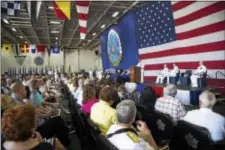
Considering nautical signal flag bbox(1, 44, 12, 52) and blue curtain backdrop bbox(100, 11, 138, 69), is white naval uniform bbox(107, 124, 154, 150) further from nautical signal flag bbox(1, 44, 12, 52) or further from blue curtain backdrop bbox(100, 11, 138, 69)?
nautical signal flag bbox(1, 44, 12, 52)

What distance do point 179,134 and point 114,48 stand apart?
40.3 feet

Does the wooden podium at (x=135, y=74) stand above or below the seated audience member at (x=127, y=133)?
above

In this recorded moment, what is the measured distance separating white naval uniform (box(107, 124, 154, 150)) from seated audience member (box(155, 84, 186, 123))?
1.72 m

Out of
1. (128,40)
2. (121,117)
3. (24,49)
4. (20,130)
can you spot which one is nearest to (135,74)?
(128,40)

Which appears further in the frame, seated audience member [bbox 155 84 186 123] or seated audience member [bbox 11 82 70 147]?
seated audience member [bbox 155 84 186 123]

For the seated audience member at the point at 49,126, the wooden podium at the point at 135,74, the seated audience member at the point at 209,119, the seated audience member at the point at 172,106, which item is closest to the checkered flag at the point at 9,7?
the seated audience member at the point at 49,126

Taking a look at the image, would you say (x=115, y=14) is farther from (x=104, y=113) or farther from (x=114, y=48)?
(x=104, y=113)

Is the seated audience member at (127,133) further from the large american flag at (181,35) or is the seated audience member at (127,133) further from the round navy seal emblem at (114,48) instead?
the round navy seal emblem at (114,48)

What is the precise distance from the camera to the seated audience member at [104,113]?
10.3ft

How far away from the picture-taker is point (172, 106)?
Answer: 3.76 m

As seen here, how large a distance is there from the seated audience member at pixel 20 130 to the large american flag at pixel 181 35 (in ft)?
16.7

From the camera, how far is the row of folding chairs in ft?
7.77

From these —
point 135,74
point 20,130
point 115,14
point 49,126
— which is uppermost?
point 115,14

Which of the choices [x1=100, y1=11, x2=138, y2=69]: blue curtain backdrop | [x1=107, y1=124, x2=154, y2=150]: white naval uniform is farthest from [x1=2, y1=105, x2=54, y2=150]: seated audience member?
[x1=100, y1=11, x2=138, y2=69]: blue curtain backdrop
